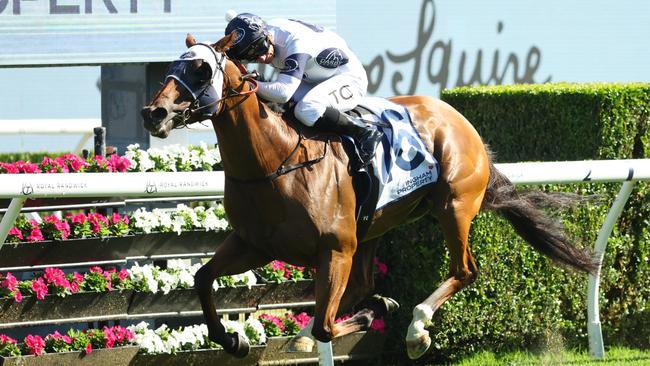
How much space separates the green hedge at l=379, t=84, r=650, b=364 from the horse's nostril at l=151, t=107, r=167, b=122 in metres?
2.38

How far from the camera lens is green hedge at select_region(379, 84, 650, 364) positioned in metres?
6.59

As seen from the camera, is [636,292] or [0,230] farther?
[636,292]

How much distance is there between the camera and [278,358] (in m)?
6.30

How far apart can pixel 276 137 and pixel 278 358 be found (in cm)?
161

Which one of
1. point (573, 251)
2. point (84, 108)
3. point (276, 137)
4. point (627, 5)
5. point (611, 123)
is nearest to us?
point (276, 137)

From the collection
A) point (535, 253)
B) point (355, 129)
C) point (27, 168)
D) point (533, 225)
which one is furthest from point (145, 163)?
point (535, 253)

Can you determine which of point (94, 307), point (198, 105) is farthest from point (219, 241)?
point (198, 105)

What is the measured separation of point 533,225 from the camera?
6254 millimetres

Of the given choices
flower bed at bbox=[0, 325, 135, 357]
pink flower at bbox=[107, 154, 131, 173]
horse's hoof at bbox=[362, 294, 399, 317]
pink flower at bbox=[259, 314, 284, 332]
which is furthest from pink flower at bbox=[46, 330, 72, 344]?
horse's hoof at bbox=[362, 294, 399, 317]

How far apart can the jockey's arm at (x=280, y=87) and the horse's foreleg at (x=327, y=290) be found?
2.22 feet

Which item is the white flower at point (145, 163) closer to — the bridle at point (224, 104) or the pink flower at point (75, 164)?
the pink flower at point (75, 164)

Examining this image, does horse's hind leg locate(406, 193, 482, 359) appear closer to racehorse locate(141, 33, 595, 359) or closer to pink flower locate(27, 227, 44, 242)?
racehorse locate(141, 33, 595, 359)

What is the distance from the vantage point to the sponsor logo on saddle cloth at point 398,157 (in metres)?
5.51

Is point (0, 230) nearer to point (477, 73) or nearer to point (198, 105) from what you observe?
point (198, 105)
